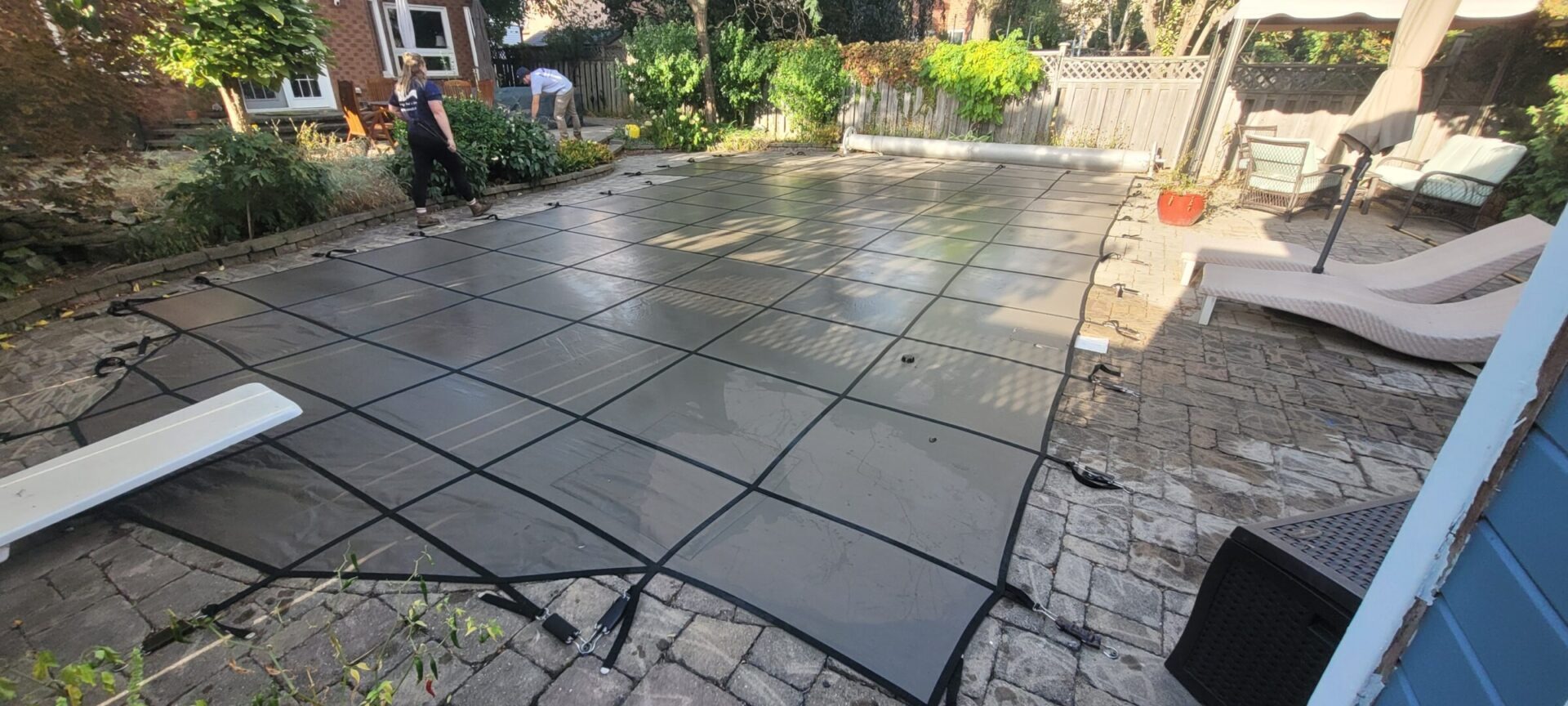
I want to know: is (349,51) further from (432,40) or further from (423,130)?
(423,130)

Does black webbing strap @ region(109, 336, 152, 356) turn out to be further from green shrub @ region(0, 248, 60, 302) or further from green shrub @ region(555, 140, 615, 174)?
green shrub @ region(555, 140, 615, 174)

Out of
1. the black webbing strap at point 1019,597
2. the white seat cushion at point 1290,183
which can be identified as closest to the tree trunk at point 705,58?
the white seat cushion at point 1290,183

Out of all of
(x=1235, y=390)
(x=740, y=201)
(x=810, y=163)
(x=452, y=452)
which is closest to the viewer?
(x=452, y=452)

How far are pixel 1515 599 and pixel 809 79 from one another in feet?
32.5

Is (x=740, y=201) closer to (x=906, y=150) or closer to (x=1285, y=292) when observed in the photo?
(x=906, y=150)

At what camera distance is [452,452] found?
7.70ft

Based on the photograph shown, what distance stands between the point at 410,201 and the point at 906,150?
251 inches

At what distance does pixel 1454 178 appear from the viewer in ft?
17.4

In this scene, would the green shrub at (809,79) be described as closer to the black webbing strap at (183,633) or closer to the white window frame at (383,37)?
the white window frame at (383,37)

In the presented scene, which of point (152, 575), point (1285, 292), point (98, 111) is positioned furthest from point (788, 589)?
point (98, 111)

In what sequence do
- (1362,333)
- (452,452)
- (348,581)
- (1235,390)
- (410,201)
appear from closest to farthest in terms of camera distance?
(348,581)
(452,452)
(1235,390)
(1362,333)
(410,201)

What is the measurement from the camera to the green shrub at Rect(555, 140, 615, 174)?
284 inches

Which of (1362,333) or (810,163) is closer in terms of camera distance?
(1362,333)

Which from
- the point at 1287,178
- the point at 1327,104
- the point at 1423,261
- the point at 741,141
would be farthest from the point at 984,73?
the point at 1423,261
